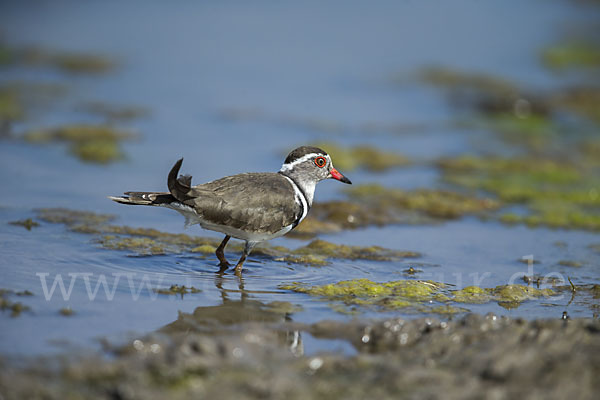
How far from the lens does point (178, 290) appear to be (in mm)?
6707

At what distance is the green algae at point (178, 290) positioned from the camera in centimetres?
664

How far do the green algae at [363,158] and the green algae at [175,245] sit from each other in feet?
12.7

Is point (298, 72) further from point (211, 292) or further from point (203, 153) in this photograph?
point (211, 292)

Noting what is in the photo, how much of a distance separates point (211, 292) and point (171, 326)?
0.94 meters

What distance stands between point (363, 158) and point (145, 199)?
6.21 metres

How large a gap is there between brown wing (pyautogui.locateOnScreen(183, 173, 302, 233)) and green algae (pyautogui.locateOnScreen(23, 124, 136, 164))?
449 centimetres

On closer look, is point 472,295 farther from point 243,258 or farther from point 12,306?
point 12,306

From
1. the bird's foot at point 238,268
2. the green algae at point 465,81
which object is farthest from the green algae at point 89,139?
the green algae at point 465,81

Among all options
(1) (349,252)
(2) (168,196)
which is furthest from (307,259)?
(2) (168,196)

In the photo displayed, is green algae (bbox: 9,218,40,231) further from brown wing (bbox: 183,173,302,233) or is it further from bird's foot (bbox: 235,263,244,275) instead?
bird's foot (bbox: 235,263,244,275)

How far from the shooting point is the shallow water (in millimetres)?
6758

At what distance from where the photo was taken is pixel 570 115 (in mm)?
15758

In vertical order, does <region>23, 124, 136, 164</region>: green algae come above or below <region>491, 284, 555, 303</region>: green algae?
above

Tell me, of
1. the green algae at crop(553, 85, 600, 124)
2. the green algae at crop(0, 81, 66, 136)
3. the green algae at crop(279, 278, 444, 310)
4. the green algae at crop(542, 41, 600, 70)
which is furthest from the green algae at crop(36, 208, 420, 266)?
the green algae at crop(542, 41, 600, 70)
